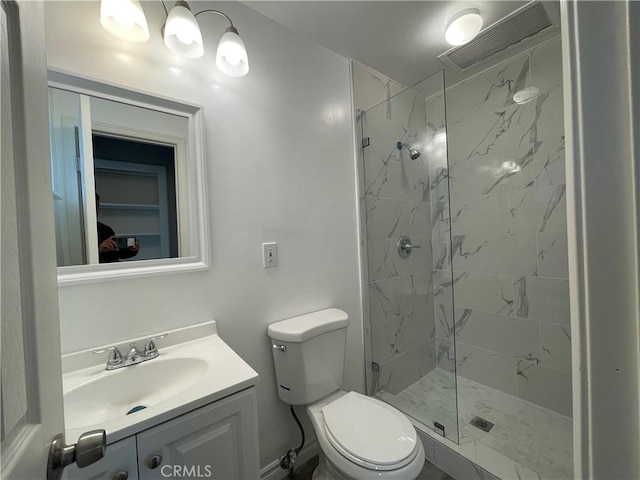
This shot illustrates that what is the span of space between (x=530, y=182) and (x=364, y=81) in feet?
4.34

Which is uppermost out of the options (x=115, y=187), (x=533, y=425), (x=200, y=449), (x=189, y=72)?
(x=189, y=72)

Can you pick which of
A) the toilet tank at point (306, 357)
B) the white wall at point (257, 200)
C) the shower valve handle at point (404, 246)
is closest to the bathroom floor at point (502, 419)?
the white wall at point (257, 200)

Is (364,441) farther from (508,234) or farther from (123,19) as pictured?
(123,19)

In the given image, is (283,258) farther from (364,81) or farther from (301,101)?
(364,81)

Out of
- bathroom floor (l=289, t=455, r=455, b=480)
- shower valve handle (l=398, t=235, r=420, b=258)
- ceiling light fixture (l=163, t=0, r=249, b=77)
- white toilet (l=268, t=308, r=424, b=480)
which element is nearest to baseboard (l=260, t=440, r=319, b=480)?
bathroom floor (l=289, t=455, r=455, b=480)

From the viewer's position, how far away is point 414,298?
202cm

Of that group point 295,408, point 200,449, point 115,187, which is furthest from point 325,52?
point 295,408

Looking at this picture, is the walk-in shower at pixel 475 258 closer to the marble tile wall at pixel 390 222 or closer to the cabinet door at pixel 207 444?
the marble tile wall at pixel 390 222

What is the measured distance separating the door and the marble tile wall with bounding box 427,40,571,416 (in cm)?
194

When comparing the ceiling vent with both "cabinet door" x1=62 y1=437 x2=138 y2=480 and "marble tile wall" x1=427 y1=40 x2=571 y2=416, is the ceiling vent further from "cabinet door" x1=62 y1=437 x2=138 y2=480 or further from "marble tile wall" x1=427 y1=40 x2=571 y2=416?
"cabinet door" x1=62 y1=437 x2=138 y2=480

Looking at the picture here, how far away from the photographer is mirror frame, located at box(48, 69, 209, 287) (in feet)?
2.98

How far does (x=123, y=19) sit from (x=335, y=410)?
1752mm

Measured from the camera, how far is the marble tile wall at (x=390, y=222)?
70.7 inches

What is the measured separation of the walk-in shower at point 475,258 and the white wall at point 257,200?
0.92ft
